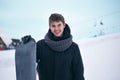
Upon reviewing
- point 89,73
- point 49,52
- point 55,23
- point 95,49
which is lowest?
point 89,73

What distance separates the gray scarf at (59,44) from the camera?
186 centimetres

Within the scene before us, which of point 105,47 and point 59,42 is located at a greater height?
point 59,42

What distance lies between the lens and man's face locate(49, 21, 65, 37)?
5.95ft

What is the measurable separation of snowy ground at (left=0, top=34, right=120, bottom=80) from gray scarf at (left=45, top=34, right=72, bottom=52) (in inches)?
57.9

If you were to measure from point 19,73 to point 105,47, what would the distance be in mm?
2934

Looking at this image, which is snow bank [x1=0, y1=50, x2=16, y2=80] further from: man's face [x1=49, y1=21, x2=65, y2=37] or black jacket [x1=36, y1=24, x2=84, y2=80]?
man's face [x1=49, y1=21, x2=65, y2=37]

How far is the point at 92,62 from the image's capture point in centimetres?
406

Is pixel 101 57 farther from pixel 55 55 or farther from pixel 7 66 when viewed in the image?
pixel 55 55

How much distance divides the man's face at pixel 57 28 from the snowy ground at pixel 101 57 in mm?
1547

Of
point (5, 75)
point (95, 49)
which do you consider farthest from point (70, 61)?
point (95, 49)

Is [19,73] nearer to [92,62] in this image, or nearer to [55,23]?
[55,23]

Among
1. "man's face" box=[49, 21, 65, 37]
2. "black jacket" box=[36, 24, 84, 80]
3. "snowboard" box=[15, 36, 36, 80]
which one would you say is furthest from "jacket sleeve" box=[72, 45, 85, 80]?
"snowboard" box=[15, 36, 36, 80]

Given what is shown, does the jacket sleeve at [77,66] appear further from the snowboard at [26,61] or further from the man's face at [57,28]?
the snowboard at [26,61]

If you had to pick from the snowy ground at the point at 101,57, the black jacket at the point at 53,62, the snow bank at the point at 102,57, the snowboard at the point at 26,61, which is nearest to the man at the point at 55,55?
the black jacket at the point at 53,62
